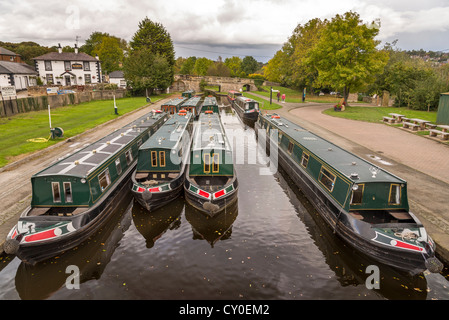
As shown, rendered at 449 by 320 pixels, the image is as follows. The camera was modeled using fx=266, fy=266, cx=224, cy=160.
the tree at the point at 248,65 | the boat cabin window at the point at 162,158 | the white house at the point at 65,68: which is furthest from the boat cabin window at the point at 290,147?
the tree at the point at 248,65

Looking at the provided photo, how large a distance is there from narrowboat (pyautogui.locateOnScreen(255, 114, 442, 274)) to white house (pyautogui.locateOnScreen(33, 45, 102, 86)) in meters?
66.5

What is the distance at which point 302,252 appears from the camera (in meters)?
11.2

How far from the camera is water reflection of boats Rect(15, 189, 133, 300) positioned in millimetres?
9172

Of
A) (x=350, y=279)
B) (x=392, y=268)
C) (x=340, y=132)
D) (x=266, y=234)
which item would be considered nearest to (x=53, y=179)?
(x=266, y=234)

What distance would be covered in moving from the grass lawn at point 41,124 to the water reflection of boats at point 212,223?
534 inches

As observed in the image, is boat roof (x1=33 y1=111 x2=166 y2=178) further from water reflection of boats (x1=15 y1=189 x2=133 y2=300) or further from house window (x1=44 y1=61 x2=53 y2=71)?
house window (x1=44 y1=61 x2=53 y2=71)

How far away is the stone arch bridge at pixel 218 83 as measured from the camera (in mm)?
82688

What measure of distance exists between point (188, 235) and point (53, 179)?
6303mm

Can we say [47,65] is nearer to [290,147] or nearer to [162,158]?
[162,158]

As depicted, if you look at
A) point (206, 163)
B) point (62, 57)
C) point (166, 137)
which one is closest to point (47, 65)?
point (62, 57)

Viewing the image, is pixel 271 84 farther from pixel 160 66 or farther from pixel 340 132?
pixel 340 132

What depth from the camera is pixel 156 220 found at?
13.6 metres

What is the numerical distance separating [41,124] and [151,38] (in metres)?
44.4

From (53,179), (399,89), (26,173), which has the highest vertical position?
(399,89)
